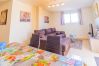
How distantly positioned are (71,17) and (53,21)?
177 centimetres

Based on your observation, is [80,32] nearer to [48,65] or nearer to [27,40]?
[27,40]

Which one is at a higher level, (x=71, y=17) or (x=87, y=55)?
(x=71, y=17)

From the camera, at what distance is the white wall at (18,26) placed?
413 centimetres

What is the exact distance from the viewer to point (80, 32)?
6699 millimetres

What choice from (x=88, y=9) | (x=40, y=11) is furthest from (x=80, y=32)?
(x=40, y=11)

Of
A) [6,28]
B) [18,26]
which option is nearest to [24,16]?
[18,26]

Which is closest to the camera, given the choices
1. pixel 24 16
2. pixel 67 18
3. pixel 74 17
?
pixel 24 16

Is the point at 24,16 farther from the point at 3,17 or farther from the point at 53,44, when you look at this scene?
the point at 53,44

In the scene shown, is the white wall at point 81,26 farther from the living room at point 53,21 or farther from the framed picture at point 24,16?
the framed picture at point 24,16

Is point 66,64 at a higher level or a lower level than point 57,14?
lower

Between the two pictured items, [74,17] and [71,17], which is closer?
[74,17]

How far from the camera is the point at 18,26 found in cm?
448

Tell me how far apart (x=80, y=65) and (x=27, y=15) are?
4.71 meters

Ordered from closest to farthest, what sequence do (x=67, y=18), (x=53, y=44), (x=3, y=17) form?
(x=53, y=44) < (x=3, y=17) < (x=67, y=18)
